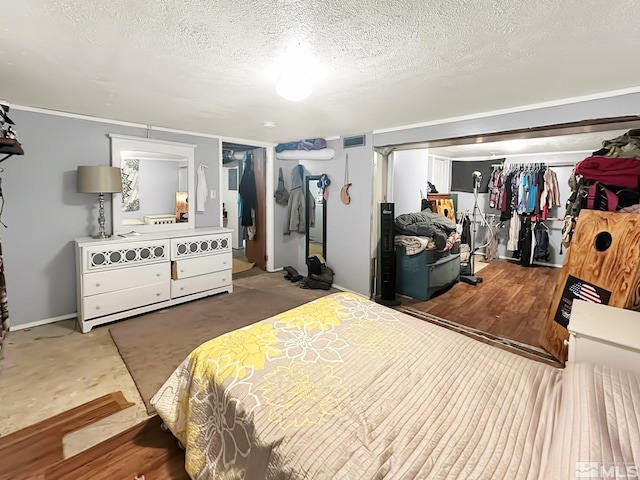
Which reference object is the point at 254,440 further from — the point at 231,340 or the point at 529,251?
the point at 529,251

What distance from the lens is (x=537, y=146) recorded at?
16.4ft

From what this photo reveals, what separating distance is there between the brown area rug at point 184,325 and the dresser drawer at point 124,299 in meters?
0.16

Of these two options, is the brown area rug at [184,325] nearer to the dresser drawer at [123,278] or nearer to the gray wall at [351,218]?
the dresser drawer at [123,278]

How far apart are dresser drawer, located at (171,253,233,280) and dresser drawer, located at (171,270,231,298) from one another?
54 mm

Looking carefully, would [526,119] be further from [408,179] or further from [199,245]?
[199,245]

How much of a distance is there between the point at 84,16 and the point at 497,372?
7.92 ft

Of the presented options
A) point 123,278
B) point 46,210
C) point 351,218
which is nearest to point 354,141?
point 351,218

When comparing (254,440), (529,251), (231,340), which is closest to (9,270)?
(231,340)

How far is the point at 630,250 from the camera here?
2139 millimetres

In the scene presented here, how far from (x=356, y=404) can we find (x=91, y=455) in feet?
5.09

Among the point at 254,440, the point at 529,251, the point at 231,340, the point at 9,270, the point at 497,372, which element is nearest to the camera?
the point at 254,440

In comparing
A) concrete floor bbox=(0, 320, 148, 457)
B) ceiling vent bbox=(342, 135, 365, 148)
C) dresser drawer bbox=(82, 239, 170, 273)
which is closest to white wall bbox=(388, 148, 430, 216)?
ceiling vent bbox=(342, 135, 365, 148)

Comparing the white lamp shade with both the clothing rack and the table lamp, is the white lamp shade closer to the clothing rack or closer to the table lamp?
the table lamp

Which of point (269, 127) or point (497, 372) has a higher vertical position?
point (269, 127)
